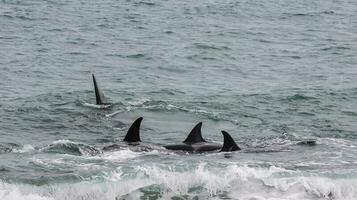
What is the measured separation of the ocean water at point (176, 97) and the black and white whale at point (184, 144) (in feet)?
1.07

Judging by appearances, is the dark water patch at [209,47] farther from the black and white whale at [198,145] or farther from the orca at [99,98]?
the black and white whale at [198,145]

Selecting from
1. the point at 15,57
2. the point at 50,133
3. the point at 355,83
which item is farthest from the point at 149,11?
the point at 50,133

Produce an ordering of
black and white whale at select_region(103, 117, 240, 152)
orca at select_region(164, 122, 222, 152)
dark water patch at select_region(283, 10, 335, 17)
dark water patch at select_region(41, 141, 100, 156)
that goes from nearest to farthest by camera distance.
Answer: dark water patch at select_region(41, 141, 100, 156)
black and white whale at select_region(103, 117, 240, 152)
orca at select_region(164, 122, 222, 152)
dark water patch at select_region(283, 10, 335, 17)

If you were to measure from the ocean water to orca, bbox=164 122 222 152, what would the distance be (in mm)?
375

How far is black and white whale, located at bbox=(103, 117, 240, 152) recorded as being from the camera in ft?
70.6

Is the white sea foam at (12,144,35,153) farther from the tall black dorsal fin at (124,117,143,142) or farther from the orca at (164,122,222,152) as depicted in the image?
the orca at (164,122,222,152)

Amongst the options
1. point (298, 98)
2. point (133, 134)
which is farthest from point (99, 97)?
point (298, 98)

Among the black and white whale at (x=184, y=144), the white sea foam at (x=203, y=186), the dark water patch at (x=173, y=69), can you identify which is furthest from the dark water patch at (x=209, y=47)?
the white sea foam at (x=203, y=186)

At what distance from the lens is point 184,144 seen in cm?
2205

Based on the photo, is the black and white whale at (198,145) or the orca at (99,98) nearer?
the black and white whale at (198,145)

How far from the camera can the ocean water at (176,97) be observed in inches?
742

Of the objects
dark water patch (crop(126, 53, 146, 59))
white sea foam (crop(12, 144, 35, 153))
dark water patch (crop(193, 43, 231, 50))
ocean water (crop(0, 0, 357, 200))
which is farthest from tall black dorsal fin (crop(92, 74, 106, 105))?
dark water patch (crop(193, 43, 231, 50))

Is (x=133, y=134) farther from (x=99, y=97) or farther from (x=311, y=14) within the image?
(x=311, y=14)

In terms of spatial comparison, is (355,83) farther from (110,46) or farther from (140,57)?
(110,46)
